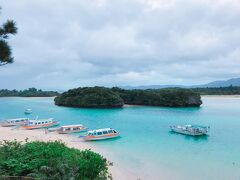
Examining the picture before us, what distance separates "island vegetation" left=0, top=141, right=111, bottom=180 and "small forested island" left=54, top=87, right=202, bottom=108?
7164 cm

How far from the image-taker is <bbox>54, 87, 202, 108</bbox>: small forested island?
80.8 meters

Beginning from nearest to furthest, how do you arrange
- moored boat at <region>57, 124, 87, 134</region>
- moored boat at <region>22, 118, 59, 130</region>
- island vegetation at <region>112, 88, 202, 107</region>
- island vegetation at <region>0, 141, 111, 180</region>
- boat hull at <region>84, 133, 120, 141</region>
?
island vegetation at <region>0, 141, 111, 180</region>
boat hull at <region>84, 133, 120, 141</region>
moored boat at <region>57, 124, 87, 134</region>
moored boat at <region>22, 118, 59, 130</region>
island vegetation at <region>112, 88, 202, 107</region>

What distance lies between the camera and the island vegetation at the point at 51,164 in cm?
730

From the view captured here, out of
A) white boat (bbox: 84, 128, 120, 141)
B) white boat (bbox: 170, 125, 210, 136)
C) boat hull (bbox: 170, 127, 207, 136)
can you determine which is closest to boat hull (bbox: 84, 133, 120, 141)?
white boat (bbox: 84, 128, 120, 141)

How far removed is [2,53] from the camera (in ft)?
27.0

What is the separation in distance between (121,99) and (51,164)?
75893 mm

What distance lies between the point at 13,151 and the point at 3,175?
131 cm

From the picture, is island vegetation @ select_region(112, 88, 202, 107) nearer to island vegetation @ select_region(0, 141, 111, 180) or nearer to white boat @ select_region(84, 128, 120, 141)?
white boat @ select_region(84, 128, 120, 141)

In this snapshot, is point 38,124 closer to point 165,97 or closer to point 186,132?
point 186,132

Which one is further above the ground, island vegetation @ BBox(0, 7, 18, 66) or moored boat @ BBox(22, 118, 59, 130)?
island vegetation @ BBox(0, 7, 18, 66)

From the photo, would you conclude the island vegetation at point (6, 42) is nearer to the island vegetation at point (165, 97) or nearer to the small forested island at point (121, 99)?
the small forested island at point (121, 99)

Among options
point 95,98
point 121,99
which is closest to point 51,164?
point 95,98

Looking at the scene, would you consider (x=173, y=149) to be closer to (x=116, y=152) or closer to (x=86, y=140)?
(x=116, y=152)

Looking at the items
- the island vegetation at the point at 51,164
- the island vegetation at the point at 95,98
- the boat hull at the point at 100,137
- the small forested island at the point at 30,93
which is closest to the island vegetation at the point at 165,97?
the island vegetation at the point at 95,98
